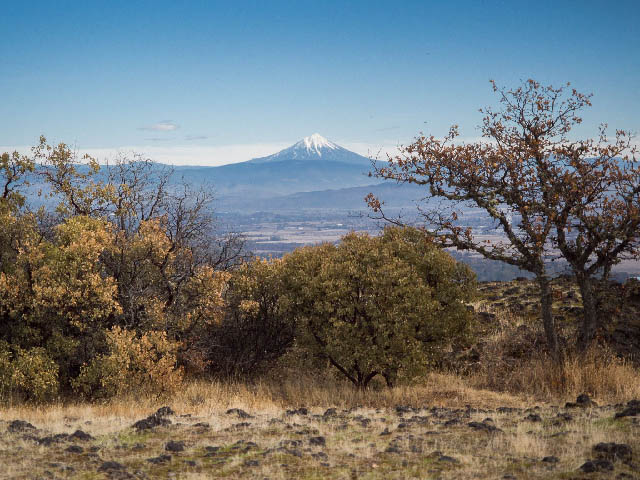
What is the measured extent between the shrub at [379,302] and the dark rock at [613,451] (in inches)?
332

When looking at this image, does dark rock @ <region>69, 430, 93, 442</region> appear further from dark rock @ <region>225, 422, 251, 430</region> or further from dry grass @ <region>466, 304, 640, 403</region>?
dry grass @ <region>466, 304, 640, 403</region>

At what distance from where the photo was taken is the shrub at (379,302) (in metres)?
16.1

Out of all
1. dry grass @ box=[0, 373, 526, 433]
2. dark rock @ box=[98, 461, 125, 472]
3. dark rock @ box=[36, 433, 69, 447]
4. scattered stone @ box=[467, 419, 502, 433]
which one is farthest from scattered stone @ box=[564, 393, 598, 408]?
dark rock @ box=[36, 433, 69, 447]

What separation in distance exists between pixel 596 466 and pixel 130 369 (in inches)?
506

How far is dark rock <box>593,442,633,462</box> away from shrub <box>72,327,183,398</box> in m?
11.6

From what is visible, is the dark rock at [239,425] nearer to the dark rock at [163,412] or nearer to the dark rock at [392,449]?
the dark rock at [163,412]

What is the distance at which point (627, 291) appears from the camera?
2081 cm

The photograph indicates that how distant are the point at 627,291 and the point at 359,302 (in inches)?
442

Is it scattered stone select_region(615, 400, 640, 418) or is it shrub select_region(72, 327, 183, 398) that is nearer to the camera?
scattered stone select_region(615, 400, 640, 418)

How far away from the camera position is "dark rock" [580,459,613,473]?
6.86 meters

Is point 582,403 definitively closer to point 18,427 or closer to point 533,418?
point 533,418

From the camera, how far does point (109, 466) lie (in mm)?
7734

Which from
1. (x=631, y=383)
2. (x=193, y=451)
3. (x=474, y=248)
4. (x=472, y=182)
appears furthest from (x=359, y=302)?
(x=193, y=451)

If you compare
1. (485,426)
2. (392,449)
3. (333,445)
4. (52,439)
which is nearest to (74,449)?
(52,439)
